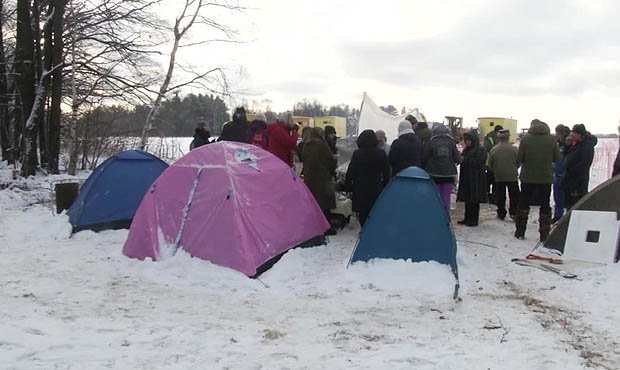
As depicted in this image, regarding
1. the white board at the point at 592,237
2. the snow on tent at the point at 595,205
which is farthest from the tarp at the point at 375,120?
the white board at the point at 592,237

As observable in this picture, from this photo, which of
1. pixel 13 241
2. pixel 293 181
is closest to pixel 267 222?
pixel 293 181

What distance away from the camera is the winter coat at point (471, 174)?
9.64 metres

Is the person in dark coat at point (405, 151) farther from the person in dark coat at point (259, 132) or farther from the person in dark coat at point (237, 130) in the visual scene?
the person in dark coat at point (237, 130)

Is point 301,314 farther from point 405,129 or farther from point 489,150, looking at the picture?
point 489,150

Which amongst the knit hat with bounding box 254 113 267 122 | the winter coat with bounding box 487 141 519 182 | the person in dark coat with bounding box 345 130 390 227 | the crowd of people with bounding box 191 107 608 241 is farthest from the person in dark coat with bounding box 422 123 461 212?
the knit hat with bounding box 254 113 267 122

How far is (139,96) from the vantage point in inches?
730

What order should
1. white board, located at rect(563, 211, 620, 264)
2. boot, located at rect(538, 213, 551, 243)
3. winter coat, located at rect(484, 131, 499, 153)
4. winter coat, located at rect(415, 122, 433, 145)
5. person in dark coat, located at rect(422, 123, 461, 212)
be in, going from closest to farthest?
white board, located at rect(563, 211, 620, 264)
boot, located at rect(538, 213, 551, 243)
person in dark coat, located at rect(422, 123, 461, 212)
winter coat, located at rect(415, 122, 433, 145)
winter coat, located at rect(484, 131, 499, 153)

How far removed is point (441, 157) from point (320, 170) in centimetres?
226

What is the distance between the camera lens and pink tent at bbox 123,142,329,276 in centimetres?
634

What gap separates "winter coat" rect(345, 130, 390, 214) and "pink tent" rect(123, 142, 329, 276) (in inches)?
44.6

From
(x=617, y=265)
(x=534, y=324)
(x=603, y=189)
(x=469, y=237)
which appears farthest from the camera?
(x=469, y=237)

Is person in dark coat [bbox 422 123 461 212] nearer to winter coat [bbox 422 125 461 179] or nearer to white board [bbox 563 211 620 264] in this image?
winter coat [bbox 422 125 461 179]

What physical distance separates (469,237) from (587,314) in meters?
3.59

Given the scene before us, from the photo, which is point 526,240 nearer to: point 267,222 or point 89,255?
point 267,222
